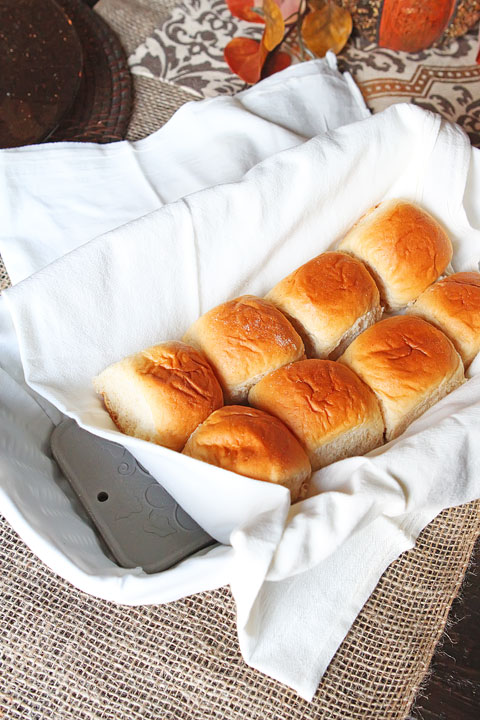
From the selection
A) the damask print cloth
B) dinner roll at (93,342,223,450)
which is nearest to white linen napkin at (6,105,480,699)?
dinner roll at (93,342,223,450)

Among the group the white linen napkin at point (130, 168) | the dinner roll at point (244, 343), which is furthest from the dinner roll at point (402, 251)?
the white linen napkin at point (130, 168)

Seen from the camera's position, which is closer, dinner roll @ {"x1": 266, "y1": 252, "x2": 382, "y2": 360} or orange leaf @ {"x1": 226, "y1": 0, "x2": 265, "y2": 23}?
dinner roll @ {"x1": 266, "y1": 252, "x2": 382, "y2": 360}

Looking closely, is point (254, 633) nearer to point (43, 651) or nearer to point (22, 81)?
point (43, 651)

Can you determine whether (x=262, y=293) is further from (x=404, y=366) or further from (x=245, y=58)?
(x=245, y=58)

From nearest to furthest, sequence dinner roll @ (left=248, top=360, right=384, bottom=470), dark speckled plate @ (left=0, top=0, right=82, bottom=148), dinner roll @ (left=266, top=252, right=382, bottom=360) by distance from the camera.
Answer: dinner roll @ (left=248, top=360, right=384, bottom=470) → dinner roll @ (left=266, top=252, right=382, bottom=360) → dark speckled plate @ (left=0, top=0, right=82, bottom=148)

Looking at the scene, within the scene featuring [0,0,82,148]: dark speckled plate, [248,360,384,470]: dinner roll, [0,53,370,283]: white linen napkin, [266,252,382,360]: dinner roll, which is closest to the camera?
[248,360,384,470]: dinner roll

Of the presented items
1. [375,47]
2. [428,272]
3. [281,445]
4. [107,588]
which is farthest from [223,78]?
[107,588]

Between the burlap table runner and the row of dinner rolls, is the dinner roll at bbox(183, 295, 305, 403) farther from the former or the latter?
the burlap table runner

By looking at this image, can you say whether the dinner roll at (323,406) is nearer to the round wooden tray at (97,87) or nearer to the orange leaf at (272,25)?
the round wooden tray at (97,87)
